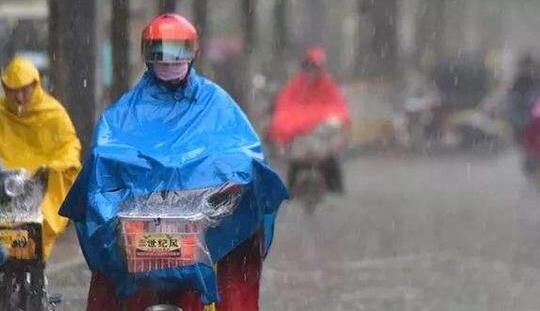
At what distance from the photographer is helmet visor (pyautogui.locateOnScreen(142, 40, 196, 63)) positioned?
19.5 feet

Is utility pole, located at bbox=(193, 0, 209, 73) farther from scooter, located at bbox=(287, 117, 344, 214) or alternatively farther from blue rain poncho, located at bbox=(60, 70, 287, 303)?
blue rain poncho, located at bbox=(60, 70, 287, 303)

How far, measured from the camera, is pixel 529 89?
18.7 m

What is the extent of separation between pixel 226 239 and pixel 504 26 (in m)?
18.6

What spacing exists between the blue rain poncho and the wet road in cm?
313

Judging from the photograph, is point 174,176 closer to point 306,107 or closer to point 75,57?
point 75,57

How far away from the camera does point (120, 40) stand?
535 inches

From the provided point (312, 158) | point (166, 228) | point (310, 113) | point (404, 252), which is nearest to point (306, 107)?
point (310, 113)

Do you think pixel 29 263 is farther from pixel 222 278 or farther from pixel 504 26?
pixel 504 26

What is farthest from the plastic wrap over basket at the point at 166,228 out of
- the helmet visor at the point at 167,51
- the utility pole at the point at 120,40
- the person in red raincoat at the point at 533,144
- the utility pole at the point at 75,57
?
the person in red raincoat at the point at 533,144

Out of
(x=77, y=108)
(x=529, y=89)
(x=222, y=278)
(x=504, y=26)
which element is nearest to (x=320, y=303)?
(x=222, y=278)

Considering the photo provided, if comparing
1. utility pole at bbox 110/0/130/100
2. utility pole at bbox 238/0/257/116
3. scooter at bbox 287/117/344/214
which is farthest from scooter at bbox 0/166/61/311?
utility pole at bbox 238/0/257/116

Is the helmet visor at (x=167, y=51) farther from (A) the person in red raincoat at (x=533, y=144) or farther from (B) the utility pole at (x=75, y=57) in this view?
(A) the person in red raincoat at (x=533, y=144)

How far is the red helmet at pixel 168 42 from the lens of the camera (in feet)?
19.5

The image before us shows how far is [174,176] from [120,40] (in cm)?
809
